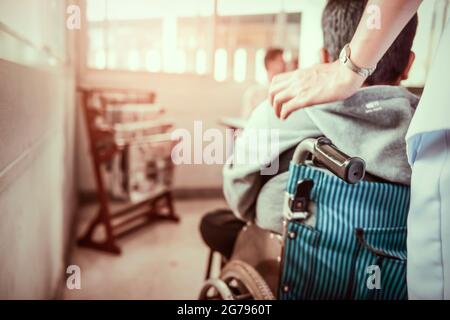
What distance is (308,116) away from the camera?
818 millimetres

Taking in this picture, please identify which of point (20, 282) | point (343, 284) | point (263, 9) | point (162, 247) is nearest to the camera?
point (343, 284)

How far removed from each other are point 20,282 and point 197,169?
278 cm

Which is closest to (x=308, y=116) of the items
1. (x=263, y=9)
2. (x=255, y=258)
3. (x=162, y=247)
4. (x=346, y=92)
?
(x=346, y=92)

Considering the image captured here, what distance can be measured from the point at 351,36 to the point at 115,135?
1.82m

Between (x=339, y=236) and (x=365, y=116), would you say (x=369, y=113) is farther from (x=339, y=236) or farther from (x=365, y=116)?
(x=339, y=236)

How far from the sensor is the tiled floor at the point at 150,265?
1.90 meters

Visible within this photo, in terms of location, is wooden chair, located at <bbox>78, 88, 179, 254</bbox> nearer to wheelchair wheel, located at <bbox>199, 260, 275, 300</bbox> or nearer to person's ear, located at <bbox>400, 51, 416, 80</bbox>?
wheelchair wheel, located at <bbox>199, 260, 275, 300</bbox>

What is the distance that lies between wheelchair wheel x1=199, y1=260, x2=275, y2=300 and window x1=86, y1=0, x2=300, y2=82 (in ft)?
7.35

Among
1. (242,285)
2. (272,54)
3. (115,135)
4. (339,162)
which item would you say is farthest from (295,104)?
(272,54)

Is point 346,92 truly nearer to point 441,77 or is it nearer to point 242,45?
point 441,77

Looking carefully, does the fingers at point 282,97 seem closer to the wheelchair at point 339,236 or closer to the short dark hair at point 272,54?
the wheelchair at point 339,236

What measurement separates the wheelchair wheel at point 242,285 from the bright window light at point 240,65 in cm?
282

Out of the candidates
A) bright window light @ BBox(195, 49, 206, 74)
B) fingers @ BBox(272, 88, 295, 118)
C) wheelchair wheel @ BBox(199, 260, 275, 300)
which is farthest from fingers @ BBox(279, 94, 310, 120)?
bright window light @ BBox(195, 49, 206, 74)

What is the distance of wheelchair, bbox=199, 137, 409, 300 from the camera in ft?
2.48
